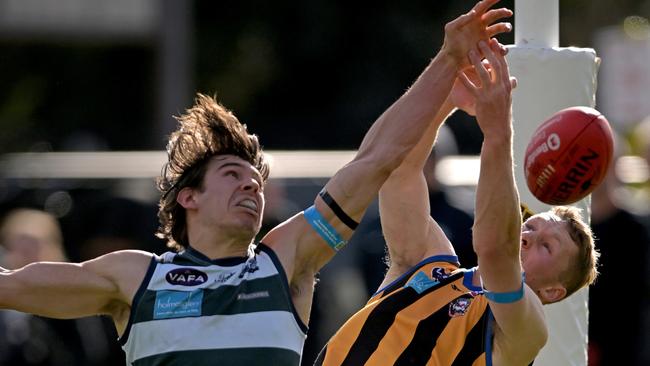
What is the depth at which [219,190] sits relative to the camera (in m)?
5.09

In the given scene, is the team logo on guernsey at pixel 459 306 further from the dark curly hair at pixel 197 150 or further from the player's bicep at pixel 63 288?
the player's bicep at pixel 63 288

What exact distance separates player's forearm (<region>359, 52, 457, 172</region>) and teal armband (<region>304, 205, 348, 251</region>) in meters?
0.28

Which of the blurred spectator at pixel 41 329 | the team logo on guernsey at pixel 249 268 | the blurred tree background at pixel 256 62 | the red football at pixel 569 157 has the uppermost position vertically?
the red football at pixel 569 157

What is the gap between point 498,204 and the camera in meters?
4.66

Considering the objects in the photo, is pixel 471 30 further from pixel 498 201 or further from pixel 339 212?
pixel 339 212

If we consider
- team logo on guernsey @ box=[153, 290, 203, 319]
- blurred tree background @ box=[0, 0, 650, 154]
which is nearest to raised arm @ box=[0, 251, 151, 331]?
team logo on guernsey @ box=[153, 290, 203, 319]

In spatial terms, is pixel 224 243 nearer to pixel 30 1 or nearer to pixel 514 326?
pixel 514 326

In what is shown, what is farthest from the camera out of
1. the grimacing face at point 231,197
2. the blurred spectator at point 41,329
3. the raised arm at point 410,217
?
the blurred spectator at point 41,329

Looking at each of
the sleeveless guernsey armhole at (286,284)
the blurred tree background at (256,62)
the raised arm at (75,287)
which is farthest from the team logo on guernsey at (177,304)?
the blurred tree background at (256,62)

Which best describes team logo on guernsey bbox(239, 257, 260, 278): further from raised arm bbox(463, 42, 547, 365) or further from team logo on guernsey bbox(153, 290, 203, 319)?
raised arm bbox(463, 42, 547, 365)

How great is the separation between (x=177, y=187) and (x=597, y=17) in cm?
1902

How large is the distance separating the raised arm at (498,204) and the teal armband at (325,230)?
492mm

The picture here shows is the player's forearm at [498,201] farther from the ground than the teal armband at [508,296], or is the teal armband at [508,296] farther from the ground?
the player's forearm at [498,201]

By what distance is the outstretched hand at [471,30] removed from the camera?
15.8ft
